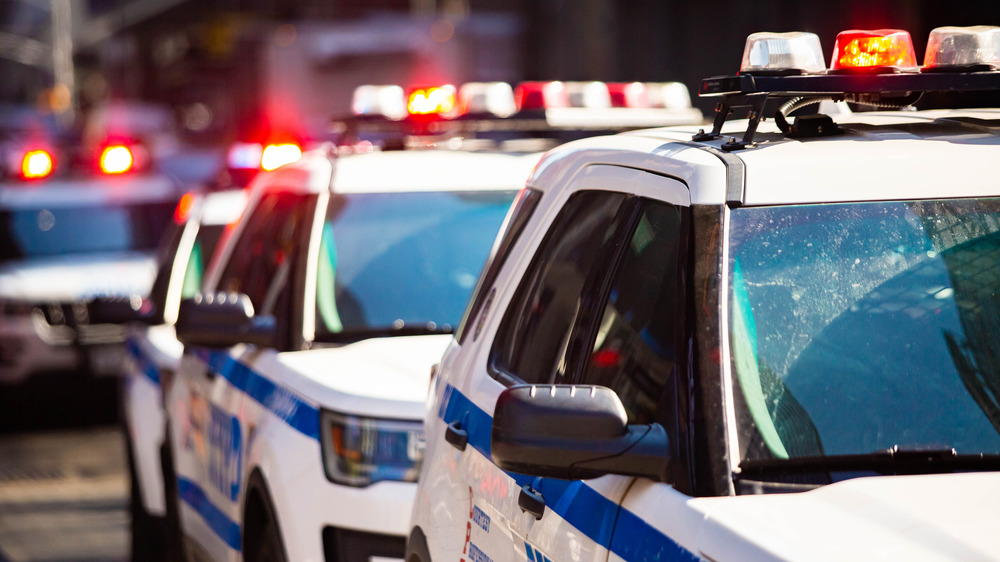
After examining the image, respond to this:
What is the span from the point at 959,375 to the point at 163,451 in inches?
173

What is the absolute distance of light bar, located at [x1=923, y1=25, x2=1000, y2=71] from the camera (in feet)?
9.52

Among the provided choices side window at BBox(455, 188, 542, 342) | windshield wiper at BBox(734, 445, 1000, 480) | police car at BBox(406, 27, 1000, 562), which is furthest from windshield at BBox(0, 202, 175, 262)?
windshield wiper at BBox(734, 445, 1000, 480)

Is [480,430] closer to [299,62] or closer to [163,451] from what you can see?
[163,451]

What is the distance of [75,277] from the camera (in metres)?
11.5

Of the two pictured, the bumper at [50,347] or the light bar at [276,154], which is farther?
the bumper at [50,347]

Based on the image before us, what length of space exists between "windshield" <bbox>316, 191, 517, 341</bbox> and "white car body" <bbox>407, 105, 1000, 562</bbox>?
1439 mm

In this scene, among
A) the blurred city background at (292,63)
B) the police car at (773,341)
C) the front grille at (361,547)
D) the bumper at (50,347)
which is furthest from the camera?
the bumper at (50,347)

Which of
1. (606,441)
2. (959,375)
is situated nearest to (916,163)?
(959,375)

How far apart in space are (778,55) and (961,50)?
41cm

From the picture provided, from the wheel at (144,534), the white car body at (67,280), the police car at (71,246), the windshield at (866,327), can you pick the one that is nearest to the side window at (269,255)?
the wheel at (144,534)

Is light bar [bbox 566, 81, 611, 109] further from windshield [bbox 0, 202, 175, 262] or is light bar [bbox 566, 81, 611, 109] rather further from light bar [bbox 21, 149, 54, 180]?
light bar [bbox 21, 149, 54, 180]

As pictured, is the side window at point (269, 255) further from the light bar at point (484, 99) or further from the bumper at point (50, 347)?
the bumper at point (50, 347)

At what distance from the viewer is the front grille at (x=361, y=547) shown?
4.11 meters

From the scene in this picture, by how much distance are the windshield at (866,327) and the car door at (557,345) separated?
0.57 feet
